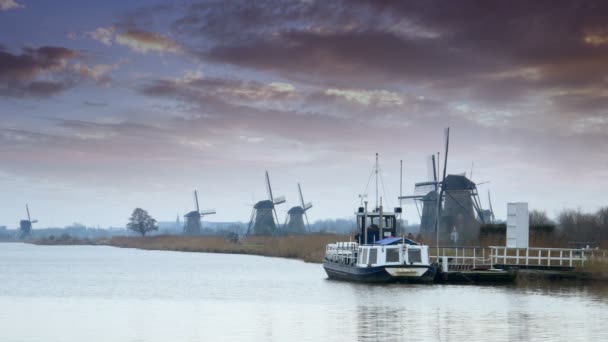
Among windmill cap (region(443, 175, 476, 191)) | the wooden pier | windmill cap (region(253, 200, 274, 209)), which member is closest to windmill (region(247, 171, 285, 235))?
windmill cap (region(253, 200, 274, 209))

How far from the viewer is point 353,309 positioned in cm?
4719

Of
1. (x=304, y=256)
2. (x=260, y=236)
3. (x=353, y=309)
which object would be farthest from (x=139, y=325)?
(x=260, y=236)

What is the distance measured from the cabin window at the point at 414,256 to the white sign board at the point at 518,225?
9114 millimetres

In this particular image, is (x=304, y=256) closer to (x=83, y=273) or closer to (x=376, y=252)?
(x=83, y=273)

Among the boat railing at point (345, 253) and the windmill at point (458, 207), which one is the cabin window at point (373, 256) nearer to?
the boat railing at point (345, 253)

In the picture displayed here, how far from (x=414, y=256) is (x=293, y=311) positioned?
1833 cm

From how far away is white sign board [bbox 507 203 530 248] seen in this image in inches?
2648

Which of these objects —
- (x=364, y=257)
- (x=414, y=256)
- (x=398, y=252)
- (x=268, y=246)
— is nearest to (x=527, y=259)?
(x=414, y=256)

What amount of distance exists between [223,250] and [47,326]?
111 metres

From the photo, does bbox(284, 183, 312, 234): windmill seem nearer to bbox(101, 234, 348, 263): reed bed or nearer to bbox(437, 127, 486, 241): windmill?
bbox(101, 234, 348, 263): reed bed

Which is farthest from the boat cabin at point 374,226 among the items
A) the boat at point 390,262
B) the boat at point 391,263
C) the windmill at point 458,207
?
the windmill at point 458,207

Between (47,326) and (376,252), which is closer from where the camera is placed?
(47,326)

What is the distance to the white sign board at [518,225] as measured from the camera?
67.2 metres

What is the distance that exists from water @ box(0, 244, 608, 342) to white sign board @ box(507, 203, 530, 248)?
4343 millimetres
